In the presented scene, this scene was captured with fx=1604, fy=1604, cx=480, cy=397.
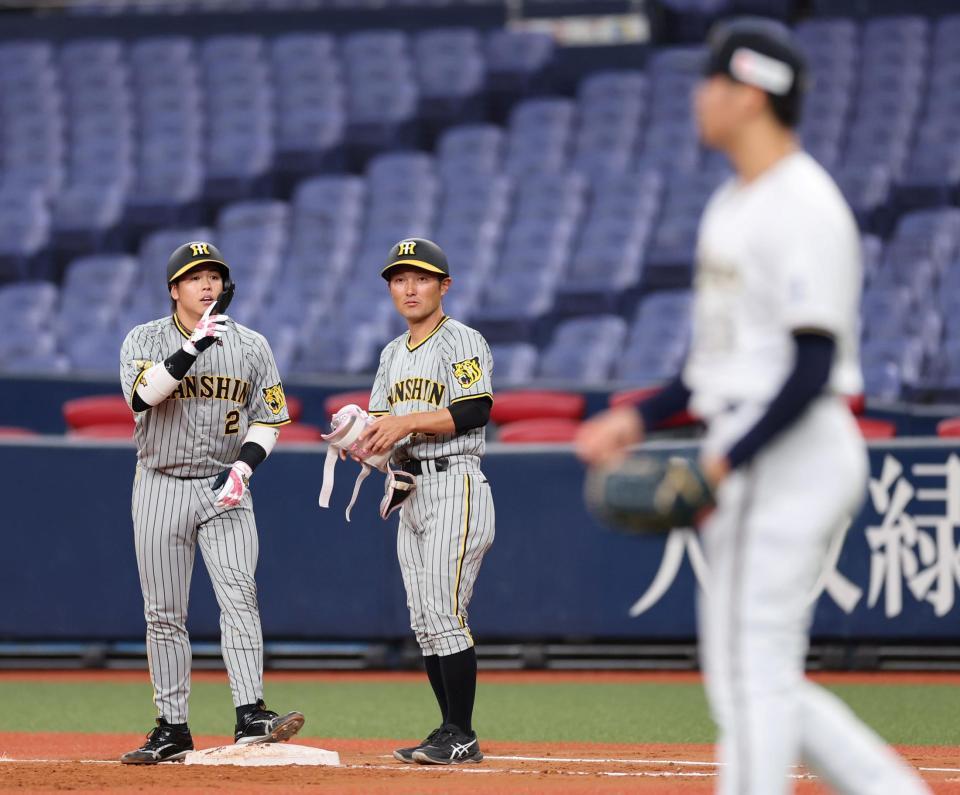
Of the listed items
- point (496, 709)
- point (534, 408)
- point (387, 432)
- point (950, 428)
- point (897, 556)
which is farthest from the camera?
point (534, 408)

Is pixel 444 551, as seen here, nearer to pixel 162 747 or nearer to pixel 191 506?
pixel 191 506

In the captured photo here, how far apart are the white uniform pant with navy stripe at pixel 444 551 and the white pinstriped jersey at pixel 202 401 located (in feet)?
2.35

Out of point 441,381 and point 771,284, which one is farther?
point 441,381

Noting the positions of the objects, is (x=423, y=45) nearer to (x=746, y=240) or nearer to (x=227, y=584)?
(x=227, y=584)

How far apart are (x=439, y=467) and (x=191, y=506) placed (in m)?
0.92

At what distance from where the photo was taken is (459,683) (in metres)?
5.76

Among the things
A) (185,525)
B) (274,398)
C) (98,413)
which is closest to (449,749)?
(185,525)

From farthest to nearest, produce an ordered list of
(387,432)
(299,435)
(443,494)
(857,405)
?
1. (857,405)
2. (299,435)
3. (443,494)
4. (387,432)

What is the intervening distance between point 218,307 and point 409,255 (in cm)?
72

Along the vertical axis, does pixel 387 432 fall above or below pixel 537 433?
below

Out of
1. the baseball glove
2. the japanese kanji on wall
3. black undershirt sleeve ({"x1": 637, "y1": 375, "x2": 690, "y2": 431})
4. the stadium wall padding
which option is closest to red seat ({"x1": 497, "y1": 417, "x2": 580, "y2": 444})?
the stadium wall padding

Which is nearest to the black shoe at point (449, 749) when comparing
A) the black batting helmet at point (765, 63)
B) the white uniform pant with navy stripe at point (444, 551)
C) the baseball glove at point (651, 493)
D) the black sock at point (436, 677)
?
the black sock at point (436, 677)

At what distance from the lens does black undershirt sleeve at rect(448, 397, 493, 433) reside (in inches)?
227

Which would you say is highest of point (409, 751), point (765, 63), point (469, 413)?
point (469, 413)
